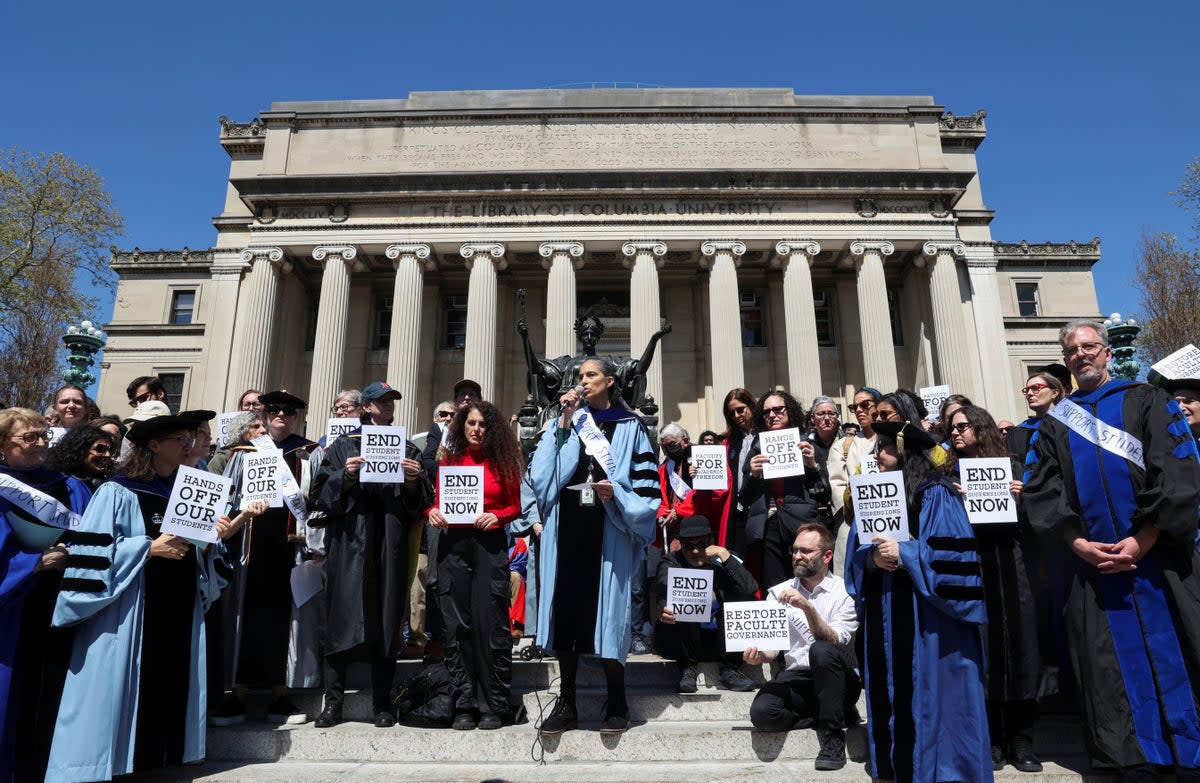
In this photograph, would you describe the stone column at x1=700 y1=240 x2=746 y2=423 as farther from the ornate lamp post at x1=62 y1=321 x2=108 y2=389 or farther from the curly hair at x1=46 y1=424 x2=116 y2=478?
the curly hair at x1=46 y1=424 x2=116 y2=478

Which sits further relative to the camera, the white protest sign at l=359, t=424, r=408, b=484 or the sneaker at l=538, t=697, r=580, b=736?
the white protest sign at l=359, t=424, r=408, b=484

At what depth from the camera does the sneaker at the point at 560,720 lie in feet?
16.1

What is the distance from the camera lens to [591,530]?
17.7 ft

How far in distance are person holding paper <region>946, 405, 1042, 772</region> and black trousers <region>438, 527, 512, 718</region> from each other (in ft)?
11.3

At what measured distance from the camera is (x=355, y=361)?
3045 centimetres

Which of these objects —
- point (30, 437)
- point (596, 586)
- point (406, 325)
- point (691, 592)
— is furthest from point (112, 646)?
point (406, 325)

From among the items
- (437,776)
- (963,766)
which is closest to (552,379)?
(437,776)

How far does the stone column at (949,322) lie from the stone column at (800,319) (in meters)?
4.68

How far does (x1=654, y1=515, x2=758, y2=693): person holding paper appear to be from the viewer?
6094 mm

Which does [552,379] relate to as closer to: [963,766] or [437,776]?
[437,776]

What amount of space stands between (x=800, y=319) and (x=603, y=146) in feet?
36.6

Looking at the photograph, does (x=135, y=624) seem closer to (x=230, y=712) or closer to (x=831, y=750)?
(x=230, y=712)

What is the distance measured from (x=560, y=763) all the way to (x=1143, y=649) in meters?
3.87

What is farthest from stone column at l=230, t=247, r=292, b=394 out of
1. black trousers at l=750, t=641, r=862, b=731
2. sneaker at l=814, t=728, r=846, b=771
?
sneaker at l=814, t=728, r=846, b=771
